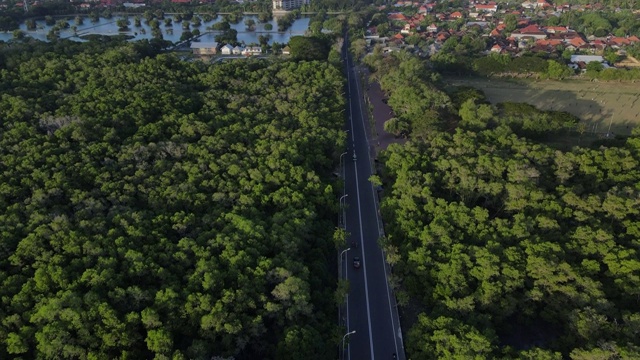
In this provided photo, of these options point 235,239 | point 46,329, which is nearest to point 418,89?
point 235,239

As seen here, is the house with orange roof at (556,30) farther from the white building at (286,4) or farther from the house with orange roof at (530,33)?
the white building at (286,4)

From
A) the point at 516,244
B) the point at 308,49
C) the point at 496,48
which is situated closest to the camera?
the point at 516,244

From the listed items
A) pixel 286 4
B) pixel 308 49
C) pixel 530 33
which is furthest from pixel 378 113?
pixel 286 4

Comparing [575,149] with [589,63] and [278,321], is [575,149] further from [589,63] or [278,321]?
[589,63]

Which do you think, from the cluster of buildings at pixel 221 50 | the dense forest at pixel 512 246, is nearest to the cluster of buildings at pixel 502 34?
the cluster of buildings at pixel 221 50

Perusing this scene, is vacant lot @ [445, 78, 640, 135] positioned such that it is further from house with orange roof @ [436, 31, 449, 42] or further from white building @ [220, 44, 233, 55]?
white building @ [220, 44, 233, 55]

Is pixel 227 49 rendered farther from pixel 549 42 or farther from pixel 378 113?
pixel 549 42
